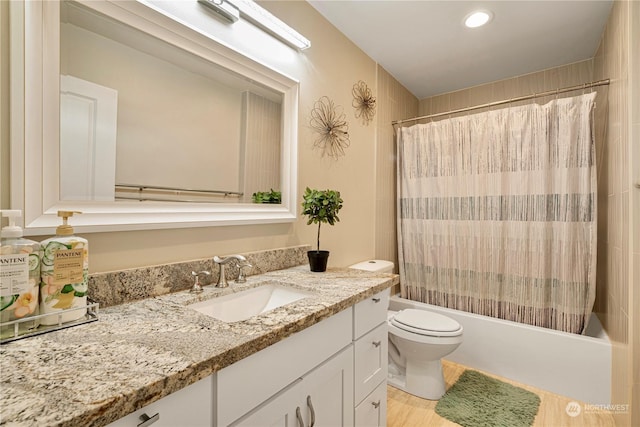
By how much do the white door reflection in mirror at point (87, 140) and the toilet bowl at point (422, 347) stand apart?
1656 millimetres

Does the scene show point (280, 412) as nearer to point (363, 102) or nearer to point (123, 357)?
point (123, 357)

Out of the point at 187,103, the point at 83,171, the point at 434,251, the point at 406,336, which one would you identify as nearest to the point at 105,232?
the point at 83,171

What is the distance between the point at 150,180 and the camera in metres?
1.05

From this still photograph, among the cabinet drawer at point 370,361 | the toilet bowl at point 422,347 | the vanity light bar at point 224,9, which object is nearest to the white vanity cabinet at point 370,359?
the cabinet drawer at point 370,361

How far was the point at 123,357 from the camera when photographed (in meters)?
0.59

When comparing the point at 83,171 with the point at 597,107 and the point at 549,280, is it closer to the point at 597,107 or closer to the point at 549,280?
the point at 549,280

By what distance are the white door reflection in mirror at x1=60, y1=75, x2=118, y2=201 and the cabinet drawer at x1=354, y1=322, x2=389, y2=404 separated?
107 cm

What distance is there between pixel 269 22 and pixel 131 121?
85 cm

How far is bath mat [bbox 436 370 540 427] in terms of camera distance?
1.54 m

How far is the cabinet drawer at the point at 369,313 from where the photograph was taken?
1127 mm

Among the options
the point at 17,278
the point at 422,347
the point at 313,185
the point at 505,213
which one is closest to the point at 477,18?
the point at 505,213

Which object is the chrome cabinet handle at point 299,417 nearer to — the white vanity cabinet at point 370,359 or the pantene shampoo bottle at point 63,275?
the white vanity cabinet at point 370,359

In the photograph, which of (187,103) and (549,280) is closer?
(187,103)

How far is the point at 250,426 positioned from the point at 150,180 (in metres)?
0.86
